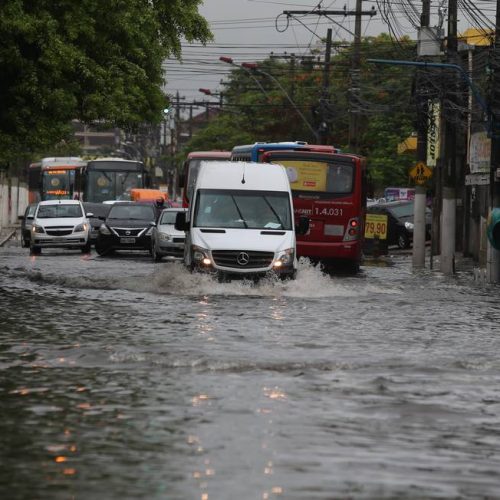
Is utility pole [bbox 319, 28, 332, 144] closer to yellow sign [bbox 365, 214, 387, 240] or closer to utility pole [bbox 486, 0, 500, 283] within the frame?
yellow sign [bbox 365, 214, 387, 240]

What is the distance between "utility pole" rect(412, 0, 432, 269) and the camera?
4228 cm

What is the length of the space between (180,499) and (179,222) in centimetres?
1952

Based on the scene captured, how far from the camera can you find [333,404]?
495 inches

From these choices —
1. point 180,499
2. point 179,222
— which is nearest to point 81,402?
point 180,499

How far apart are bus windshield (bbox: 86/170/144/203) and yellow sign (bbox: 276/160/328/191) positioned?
Answer: 30029 millimetres

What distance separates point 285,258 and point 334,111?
141 ft

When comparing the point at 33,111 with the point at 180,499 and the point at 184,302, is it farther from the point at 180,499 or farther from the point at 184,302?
the point at 180,499

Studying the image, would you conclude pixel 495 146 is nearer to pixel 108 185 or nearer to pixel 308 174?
pixel 308 174

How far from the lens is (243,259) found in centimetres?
2655

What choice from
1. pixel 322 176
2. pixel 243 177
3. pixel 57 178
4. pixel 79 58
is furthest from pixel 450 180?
pixel 57 178

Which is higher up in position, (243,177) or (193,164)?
(193,164)

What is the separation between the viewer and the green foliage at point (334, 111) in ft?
236

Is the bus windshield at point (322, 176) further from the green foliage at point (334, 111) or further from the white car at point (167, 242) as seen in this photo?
the green foliage at point (334, 111)

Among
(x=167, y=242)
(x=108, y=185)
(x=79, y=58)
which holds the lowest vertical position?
(x=167, y=242)
